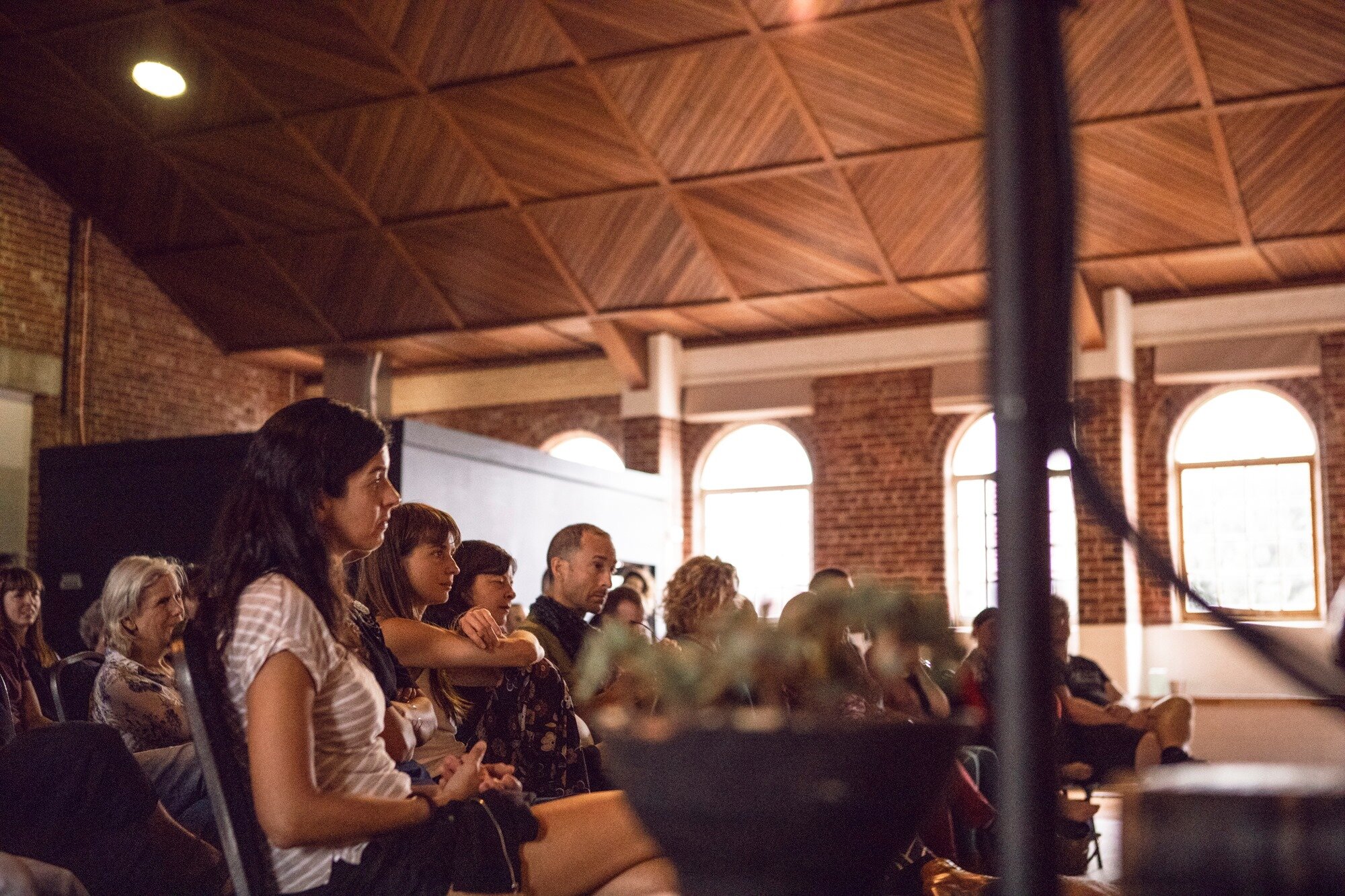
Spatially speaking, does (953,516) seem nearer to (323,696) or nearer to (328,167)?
(328,167)

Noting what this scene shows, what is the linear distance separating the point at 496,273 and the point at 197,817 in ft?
29.0

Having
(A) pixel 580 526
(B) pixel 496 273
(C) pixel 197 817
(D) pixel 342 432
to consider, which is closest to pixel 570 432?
(B) pixel 496 273

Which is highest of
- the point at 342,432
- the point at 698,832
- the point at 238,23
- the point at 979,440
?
the point at 238,23

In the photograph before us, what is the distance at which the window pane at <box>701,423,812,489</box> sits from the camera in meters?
12.3

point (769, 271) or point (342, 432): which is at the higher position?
point (769, 271)

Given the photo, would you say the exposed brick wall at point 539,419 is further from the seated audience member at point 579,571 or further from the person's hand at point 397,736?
the person's hand at point 397,736

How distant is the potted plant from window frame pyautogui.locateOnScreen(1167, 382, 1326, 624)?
983cm

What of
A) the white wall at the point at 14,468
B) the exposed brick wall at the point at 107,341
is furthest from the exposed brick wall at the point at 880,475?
the white wall at the point at 14,468

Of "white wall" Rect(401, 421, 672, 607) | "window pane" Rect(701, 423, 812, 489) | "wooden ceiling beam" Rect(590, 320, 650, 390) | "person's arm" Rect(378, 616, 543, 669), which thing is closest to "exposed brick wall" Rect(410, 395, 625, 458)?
"wooden ceiling beam" Rect(590, 320, 650, 390)

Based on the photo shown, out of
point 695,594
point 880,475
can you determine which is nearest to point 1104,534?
point 880,475

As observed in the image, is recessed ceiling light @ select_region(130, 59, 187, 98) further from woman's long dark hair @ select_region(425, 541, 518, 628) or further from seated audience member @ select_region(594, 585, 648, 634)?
woman's long dark hair @ select_region(425, 541, 518, 628)

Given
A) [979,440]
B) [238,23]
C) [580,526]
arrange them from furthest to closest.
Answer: [979,440]
[238,23]
[580,526]

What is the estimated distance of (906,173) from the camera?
32.4ft

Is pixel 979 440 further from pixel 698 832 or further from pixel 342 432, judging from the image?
pixel 698 832
